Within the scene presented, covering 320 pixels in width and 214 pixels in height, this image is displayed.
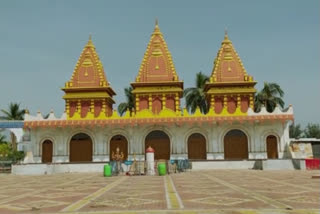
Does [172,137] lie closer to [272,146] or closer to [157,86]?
[157,86]

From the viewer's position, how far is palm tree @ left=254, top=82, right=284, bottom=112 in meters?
52.1

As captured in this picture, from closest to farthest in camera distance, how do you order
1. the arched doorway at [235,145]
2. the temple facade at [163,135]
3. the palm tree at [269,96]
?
1. the temple facade at [163,135]
2. the arched doorway at [235,145]
3. the palm tree at [269,96]

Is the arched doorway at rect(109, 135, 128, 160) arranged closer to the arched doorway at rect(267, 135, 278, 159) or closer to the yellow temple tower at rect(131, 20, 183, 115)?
the yellow temple tower at rect(131, 20, 183, 115)

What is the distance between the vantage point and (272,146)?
3212 cm

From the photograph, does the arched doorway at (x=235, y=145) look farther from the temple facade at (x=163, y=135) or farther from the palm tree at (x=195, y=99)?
the palm tree at (x=195, y=99)

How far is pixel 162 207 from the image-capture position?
31.2 feet

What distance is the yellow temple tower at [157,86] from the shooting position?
121 feet

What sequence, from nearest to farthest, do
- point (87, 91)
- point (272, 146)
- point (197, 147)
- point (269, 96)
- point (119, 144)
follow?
point (272, 146)
point (197, 147)
point (119, 144)
point (87, 91)
point (269, 96)

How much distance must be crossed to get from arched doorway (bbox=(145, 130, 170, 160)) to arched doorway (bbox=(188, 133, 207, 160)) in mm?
1972

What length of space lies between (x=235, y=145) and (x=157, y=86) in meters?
10.2

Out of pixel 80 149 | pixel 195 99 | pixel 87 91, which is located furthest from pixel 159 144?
pixel 195 99

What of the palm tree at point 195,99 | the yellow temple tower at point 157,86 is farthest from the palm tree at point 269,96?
the yellow temple tower at point 157,86

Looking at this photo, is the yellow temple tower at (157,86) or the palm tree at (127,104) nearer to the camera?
the yellow temple tower at (157,86)

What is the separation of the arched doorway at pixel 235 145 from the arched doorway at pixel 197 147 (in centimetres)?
195
